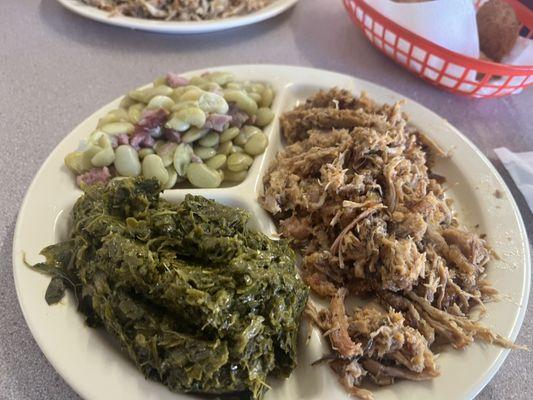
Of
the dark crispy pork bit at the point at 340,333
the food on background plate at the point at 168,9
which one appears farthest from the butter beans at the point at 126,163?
the food on background plate at the point at 168,9

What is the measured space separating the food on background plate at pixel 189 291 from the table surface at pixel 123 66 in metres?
0.53

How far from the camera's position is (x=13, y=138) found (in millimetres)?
2334

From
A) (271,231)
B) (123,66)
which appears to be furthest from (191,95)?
(123,66)

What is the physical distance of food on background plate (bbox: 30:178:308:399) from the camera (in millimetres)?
1300

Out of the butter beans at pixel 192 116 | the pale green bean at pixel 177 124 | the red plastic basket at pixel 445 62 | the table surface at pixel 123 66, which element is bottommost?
the table surface at pixel 123 66

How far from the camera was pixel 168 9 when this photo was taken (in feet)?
9.55

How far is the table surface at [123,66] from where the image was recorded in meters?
2.34

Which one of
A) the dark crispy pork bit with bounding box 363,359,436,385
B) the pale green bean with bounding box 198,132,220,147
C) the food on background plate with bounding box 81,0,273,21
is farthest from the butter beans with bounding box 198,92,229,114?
the dark crispy pork bit with bounding box 363,359,436,385

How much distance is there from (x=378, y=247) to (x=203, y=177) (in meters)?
0.78

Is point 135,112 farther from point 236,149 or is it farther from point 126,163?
point 236,149

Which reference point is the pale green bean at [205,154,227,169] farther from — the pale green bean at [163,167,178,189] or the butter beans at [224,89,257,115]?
the butter beans at [224,89,257,115]

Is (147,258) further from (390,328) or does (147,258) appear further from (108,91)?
(108,91)

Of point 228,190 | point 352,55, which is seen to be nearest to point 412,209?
point 228,190

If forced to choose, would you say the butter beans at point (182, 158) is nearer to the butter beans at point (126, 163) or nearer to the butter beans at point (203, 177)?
the butter beans at point (203, 177)
